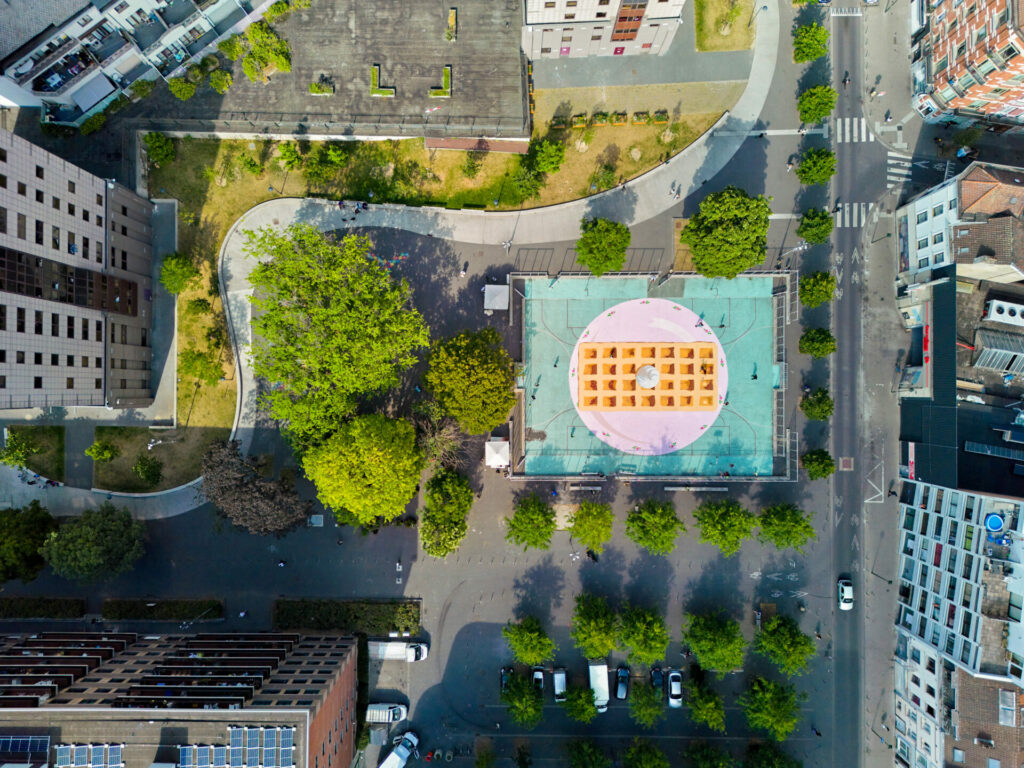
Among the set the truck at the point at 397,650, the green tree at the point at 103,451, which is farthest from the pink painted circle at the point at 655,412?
the green tree at the point at 103,451

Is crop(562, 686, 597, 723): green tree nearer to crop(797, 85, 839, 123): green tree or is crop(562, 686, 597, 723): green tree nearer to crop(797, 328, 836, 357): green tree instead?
crop(797, 328, 836, 357): green tree

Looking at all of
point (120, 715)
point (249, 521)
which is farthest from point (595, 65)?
point (120, 715)

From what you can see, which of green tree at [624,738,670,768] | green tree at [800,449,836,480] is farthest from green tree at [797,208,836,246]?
green tree at [624,738,670,768]

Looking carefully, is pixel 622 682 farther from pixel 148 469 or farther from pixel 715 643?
pixel 148 469

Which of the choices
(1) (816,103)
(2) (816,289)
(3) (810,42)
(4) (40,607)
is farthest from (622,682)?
(3) (810,42)

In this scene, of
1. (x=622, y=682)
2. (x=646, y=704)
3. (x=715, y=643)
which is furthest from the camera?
(x=622, y=682)

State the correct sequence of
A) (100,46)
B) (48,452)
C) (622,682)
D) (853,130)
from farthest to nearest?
(853,130), (48,452), (622,682), (100,46)
